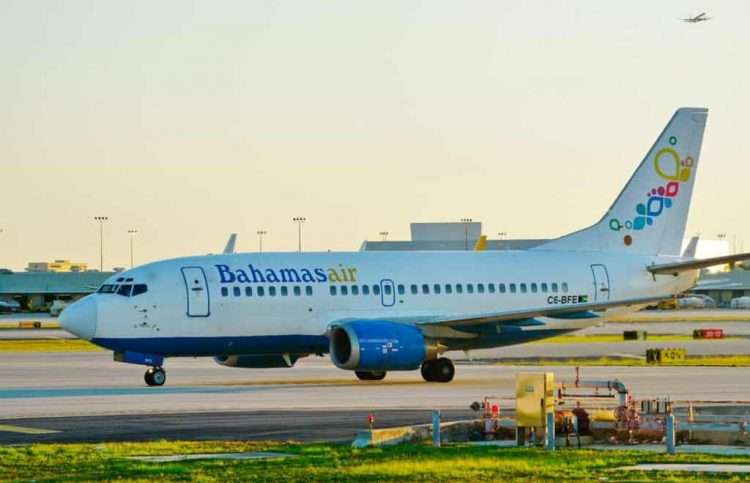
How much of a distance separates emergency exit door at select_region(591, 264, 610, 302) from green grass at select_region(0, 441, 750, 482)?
1051 inches

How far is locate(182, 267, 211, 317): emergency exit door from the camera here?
48250 millimetres

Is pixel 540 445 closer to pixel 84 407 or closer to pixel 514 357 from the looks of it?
pixel 84 407

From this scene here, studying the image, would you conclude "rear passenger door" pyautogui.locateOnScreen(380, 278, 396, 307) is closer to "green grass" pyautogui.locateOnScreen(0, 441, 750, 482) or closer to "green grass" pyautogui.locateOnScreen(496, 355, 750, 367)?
"green grass" pyautogui.locateOnScreen(496, 355, 750, 367)

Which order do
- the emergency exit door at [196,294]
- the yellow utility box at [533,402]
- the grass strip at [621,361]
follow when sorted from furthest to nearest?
the grass strip at [621,361] < the emergency exit door at [196,294] < the yellow utility box at [533,402]

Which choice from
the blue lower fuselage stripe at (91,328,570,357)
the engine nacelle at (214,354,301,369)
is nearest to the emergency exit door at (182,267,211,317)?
the blue lower fuselage stripe at (91,328,570,357)

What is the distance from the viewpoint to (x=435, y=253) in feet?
178

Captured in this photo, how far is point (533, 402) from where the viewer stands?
1143 inches

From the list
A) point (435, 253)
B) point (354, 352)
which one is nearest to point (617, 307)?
point (435, 253)

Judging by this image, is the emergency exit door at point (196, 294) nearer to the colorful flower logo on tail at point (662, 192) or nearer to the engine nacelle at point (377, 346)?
the engine nacelle at point (377, 346)

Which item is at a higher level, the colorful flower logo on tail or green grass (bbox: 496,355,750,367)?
the colorful flower logo on tail

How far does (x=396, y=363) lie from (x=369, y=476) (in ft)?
79.6

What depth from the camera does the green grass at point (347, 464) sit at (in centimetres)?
2388

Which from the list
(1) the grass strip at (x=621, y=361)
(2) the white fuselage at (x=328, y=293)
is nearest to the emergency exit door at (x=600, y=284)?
(2) the white fuselage at (x=328, y=293)

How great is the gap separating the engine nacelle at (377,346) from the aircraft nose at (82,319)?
733 cm
